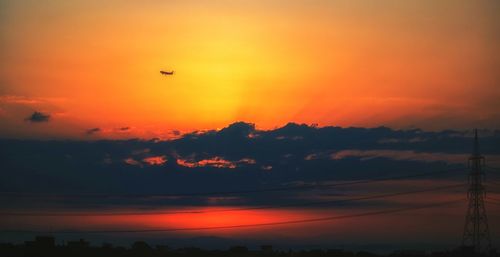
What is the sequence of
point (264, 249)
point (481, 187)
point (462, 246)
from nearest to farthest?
point (481, 187) < point (462, 246) < point (264, 249)

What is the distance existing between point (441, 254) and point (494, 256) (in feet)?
40.7

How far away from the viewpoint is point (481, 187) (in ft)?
247

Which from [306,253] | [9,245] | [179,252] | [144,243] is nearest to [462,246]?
[306,253]

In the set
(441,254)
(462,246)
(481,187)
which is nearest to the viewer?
(481,187)

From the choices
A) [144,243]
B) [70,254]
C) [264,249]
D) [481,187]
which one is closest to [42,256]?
[70,254]

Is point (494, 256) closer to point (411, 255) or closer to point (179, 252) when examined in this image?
point (411, 255)

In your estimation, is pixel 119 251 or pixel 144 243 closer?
pixel 119 251

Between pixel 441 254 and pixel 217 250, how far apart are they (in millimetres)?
29901

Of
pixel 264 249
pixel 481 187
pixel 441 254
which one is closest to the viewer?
pixel 481 187

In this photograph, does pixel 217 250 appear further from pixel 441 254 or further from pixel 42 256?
pixel 441 254

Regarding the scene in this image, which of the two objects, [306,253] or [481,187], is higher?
[481,187]

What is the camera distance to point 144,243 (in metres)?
100

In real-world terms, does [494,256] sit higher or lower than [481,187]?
lower

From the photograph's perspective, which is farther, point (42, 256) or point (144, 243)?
point (144, 243)
